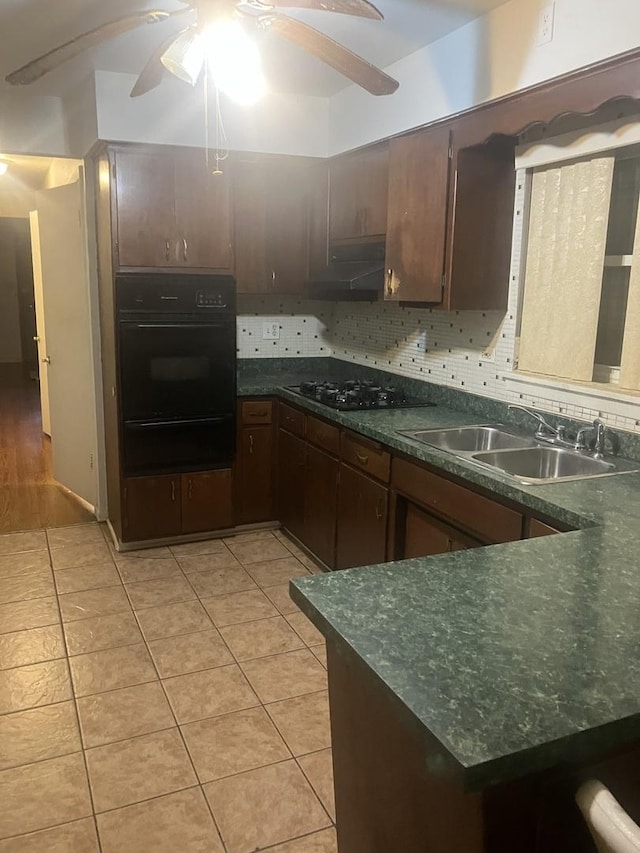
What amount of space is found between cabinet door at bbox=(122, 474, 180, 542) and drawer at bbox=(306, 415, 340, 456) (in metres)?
0.86

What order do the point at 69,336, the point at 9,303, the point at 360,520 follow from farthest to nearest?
the point at 9,303
the point at 69,336
the point at 360,520

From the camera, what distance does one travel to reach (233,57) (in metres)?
1.95

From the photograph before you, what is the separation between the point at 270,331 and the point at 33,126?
5.99 feet

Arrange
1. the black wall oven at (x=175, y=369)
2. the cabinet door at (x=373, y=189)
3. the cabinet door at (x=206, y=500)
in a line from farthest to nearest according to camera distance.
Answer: the cabinet door at (x=206, y=500) → the black wall oven at (x=175, y=369) → the cabinet door at (x=373, y=189)

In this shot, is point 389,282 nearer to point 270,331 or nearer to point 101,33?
point 270,331

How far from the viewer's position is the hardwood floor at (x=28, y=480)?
173 inches

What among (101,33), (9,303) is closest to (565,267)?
(101,33)

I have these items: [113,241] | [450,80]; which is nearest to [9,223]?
[113,241]

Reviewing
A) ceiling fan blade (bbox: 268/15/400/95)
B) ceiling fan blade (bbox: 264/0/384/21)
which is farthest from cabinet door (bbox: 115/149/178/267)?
ceiling fan blade (bbox: 264/0/384/21)

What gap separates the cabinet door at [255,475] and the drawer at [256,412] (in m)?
0.04

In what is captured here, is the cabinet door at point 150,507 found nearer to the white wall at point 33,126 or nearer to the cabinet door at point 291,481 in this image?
the cabinet door at point 291,481

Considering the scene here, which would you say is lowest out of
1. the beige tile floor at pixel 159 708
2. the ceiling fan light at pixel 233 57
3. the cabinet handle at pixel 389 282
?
the beige tile floor at pixel 159 708

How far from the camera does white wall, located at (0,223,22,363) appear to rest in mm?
10211

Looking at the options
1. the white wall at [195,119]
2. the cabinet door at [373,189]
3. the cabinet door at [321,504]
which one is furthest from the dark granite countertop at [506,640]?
the white wall at [195,119]
